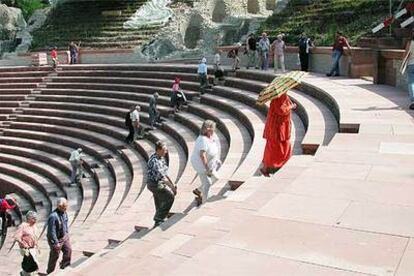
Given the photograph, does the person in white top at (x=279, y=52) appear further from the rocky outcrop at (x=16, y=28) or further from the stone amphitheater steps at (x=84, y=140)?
the rocky outcrop at (x=16, y=28)

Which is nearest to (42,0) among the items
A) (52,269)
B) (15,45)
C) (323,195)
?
(15,45)

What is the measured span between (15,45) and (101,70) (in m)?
12.0

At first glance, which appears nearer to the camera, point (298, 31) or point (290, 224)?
point (290, 224)

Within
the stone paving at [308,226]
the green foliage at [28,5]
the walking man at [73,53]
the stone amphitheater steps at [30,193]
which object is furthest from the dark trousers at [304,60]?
the green foliage at [28,5]

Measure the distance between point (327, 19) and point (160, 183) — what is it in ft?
58.5

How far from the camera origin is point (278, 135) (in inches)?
322

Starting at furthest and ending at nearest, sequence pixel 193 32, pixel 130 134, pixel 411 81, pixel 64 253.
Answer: pixel 193 32 → pixel 130 134 → pixel 411 81 → pixel 64 253

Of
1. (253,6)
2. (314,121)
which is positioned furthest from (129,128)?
(253,6)

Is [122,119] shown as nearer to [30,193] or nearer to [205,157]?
[30,193]

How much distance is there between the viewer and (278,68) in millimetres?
19484

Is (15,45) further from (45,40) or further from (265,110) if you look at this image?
(265,110)

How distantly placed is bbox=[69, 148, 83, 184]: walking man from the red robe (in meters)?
8.14

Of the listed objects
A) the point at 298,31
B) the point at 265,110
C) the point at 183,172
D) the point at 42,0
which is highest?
the point at 42,0

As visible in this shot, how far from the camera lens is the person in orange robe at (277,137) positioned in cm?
816
